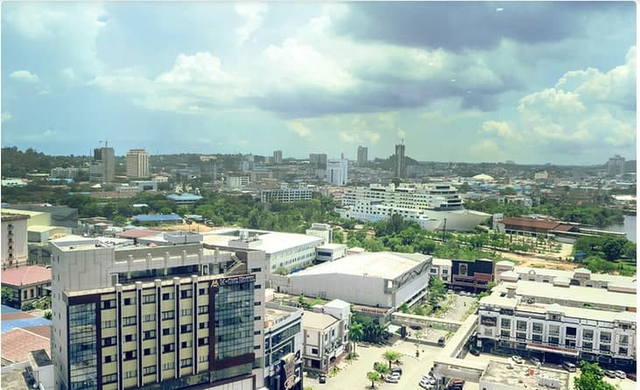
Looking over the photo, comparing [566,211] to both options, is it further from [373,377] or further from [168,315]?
[168,315]

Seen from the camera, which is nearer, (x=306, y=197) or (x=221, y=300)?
(x=221, y=300)

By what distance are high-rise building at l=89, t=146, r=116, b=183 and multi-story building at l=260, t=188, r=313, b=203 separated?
124 inches

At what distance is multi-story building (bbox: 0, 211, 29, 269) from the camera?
5449 mm

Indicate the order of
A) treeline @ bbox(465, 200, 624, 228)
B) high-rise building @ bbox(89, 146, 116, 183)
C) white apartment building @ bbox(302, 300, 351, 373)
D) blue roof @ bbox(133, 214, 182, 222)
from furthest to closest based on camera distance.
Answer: high-rise building @ bbox(89, 146, 116, 183), treeline @ bbox(465, 200, 624, 228), blue roof @ bbox(133, 214, 182, 222), white apartment building @ bbox(302, 300, 351, 373)

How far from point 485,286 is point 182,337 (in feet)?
12.6

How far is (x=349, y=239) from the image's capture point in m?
7.80

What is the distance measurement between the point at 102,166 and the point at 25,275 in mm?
6909

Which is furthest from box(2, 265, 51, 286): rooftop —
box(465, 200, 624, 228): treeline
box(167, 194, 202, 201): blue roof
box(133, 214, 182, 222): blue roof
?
box(465, 200, 624, 228): treeline

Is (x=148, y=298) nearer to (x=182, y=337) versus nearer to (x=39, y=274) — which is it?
(x=182, y=337)

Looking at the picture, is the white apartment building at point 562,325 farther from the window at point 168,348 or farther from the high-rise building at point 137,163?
the high-rise building at point 137,163

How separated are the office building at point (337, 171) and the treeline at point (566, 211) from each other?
195 inches

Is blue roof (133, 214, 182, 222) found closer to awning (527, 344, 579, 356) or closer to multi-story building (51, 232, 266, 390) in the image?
multi-story building (51, 232, 266, 390)

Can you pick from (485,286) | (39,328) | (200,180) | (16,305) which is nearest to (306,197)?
(200,180)

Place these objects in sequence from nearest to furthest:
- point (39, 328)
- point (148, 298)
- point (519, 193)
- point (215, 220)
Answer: point (148, 298), point (39, 328), point (215, 220), point (519, 193)
